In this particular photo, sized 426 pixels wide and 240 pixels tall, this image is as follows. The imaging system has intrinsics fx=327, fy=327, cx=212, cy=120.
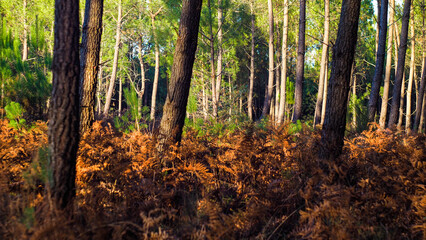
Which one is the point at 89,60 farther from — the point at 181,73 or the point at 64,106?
the point at 64,106

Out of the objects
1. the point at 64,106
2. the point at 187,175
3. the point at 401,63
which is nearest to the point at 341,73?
the point at 187,175

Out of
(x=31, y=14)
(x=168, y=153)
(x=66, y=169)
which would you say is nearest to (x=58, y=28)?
(x=66, y=169)

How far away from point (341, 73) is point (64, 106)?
3419mm

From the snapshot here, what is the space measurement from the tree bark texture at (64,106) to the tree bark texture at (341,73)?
3.07 meters

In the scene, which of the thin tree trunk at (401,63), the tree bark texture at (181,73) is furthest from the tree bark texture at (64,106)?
the thin tree trunk at (401,63)

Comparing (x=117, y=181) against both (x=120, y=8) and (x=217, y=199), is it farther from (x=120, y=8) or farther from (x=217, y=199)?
(x=120, y=8)

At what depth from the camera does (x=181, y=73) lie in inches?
191

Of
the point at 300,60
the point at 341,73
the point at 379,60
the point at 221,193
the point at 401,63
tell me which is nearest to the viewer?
the point at 221,193

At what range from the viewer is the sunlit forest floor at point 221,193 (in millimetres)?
2404

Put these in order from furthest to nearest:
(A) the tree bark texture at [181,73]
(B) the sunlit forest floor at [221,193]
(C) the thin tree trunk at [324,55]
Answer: (C) the thin tree trunk at [324,55], (A) the tree bark texture at [181,73], (B) the sunlit forest floor at [221,193]

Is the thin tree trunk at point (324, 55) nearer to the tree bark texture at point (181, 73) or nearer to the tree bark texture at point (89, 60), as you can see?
the tree bark texture at point (181, 73)

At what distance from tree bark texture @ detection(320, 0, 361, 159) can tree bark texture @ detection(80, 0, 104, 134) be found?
12.5 feet

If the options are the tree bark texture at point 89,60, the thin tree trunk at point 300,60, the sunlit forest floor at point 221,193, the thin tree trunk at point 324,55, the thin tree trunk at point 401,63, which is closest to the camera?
the sunlit forest floor at point 221,193

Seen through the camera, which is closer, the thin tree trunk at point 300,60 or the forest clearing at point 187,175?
the forest clearing at point 187,175
